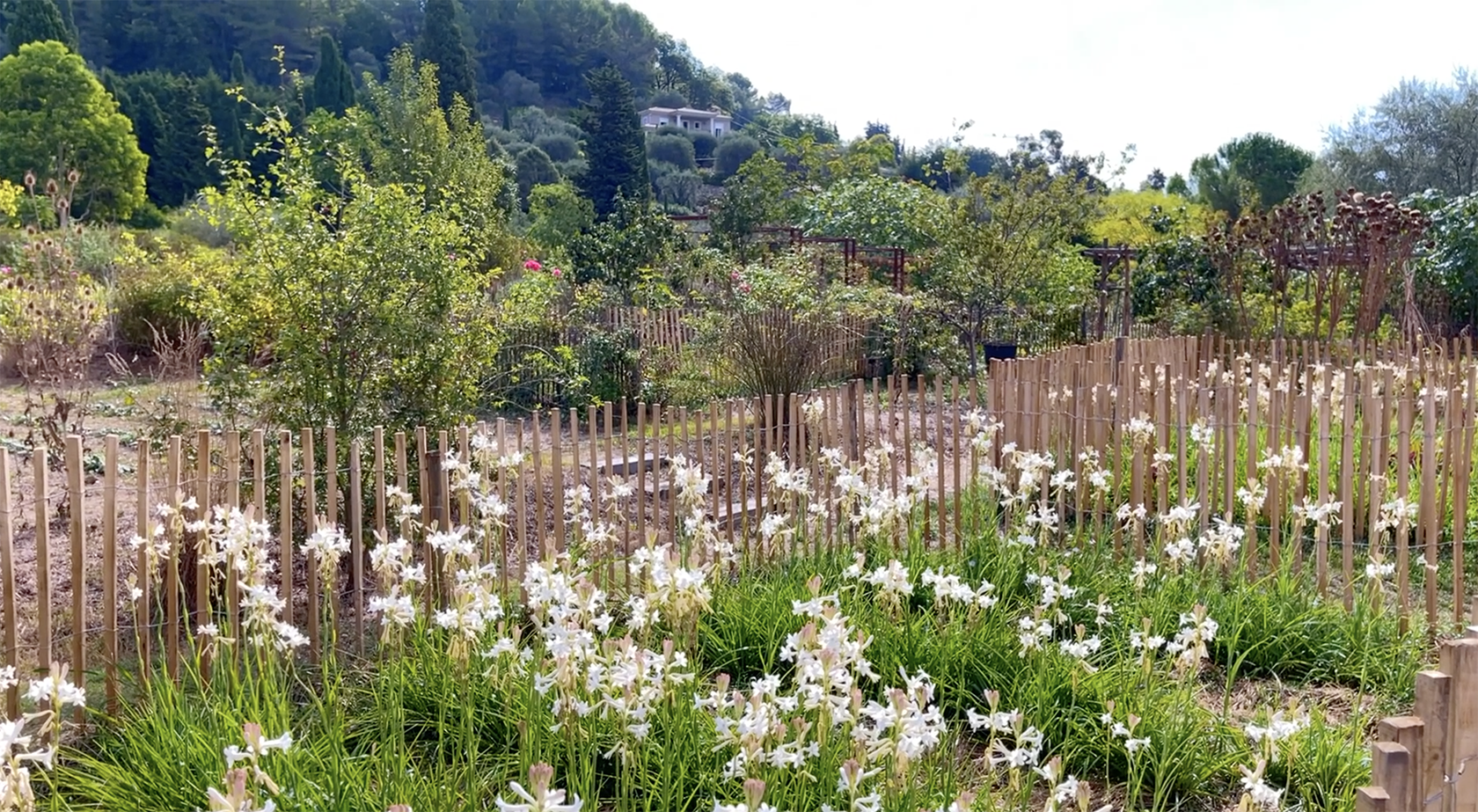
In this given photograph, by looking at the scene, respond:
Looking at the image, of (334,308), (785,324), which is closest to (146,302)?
(785,324)

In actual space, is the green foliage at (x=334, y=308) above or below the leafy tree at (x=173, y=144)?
below

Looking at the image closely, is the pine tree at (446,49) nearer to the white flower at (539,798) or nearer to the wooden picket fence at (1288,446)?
the wooden picket fence at (1288,446)

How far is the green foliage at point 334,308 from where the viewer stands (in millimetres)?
5445

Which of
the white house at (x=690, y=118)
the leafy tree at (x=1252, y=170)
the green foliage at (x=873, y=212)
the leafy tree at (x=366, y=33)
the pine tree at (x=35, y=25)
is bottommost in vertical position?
the green foliage at (x=873, y=212)

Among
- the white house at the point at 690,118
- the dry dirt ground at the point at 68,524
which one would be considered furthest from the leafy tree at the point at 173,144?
the white house at the point at 690,118

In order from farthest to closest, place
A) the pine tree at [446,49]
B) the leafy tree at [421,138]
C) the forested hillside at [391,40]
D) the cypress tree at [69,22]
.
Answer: the forested hillside at [391,40] < the pine tree at [446,49] < the cypress tree at [69,22] < the leafy tree at [421,138]

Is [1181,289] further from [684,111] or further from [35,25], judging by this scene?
[684,111]

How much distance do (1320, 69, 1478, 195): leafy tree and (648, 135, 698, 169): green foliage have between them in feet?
137

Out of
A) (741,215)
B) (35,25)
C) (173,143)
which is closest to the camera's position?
(741,215)

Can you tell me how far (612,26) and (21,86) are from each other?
197 feet

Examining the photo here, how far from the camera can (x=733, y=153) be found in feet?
209

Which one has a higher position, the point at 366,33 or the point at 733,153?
the point at 366,33

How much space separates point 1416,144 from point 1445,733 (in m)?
29.2

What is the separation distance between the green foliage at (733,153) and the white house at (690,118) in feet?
67.1
